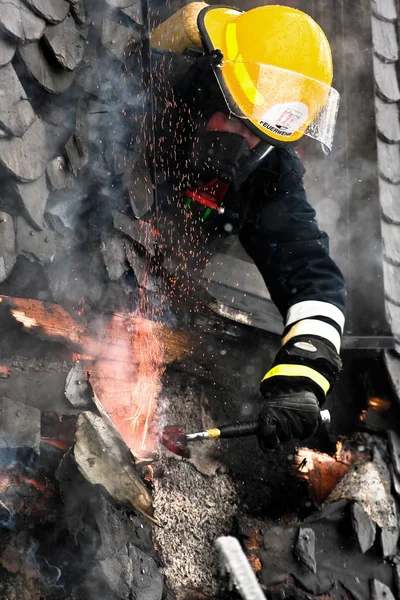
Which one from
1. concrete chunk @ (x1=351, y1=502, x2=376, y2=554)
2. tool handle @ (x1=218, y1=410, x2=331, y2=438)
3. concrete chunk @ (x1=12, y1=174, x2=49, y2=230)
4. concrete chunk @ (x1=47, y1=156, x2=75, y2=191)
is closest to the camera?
concrete chunk @ (x1=12, y1=174, x2=49, y2=230)

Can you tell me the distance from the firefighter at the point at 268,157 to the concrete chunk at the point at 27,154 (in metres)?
1.00

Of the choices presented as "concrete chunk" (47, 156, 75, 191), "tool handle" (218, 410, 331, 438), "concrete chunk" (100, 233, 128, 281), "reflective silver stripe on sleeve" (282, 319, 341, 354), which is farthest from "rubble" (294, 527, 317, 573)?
"concrete chunk" (47, 156, 75, 191)

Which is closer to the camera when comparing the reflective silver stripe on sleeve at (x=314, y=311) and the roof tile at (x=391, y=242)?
the reflective silver stripe on sleeve at (x=314, y=311)

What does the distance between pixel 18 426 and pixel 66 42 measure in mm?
1834

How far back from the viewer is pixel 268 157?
13.3 feet

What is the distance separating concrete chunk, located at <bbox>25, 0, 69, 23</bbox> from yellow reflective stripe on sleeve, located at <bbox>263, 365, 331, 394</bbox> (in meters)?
2.07

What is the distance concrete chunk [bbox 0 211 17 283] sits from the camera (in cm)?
290

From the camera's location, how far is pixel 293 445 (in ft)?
15.8

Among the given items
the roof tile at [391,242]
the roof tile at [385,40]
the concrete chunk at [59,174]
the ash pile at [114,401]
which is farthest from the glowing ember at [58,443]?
the roof tile at [385,40]

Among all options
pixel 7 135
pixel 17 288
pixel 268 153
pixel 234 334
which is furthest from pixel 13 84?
pixel 234 334

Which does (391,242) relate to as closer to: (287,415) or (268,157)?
(268,157)

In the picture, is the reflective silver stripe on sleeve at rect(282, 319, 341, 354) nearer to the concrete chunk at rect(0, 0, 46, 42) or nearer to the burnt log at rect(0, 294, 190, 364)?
the burnt log at rect(0, 294, 190, 364)

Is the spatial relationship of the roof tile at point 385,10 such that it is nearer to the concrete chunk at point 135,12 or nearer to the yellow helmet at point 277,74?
the yellow helmet at point 277,74

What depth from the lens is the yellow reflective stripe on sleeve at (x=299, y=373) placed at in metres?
3.54
